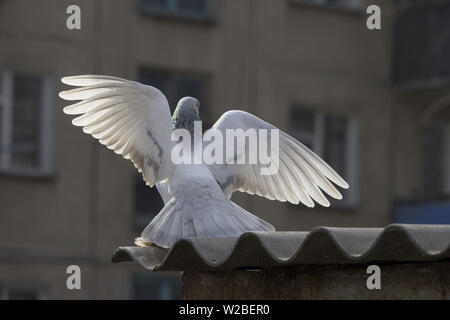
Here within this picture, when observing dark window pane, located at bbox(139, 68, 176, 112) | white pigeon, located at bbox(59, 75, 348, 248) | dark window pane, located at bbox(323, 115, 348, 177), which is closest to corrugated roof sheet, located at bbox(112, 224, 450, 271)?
white pigeon, located at bbox(59, 75, 348, 248)

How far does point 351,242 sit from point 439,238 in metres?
0.46

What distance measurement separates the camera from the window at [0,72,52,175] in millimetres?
22141

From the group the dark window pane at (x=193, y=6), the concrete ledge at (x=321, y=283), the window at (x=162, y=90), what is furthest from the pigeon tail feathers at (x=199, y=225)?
the dark window pane at (x=193, y=6)

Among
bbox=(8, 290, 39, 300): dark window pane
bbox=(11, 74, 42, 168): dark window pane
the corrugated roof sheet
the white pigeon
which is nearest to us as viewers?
the corrugated roof sheet

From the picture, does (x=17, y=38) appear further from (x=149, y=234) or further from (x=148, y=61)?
(x=149, y=234)

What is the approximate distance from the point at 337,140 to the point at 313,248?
702 inches

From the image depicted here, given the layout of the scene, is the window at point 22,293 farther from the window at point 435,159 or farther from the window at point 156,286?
the window at point 435,159

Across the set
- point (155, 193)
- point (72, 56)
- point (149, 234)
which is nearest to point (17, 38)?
point (72, 56)

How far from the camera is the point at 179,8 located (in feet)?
78.0

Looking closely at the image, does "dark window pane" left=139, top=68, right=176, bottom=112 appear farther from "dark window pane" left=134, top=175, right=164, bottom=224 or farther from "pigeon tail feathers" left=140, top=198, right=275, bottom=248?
"pigeon tail feathers" left=140, top=198, right=275, bottom=248

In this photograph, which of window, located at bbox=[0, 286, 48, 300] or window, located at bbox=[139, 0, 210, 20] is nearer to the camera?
window, located at bbox=[0, 286, 48, 300]

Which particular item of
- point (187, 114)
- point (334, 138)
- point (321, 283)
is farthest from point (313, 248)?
point (334, 138)

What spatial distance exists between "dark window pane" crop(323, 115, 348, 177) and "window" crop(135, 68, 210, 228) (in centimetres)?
247

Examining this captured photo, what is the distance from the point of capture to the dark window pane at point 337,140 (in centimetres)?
2542
